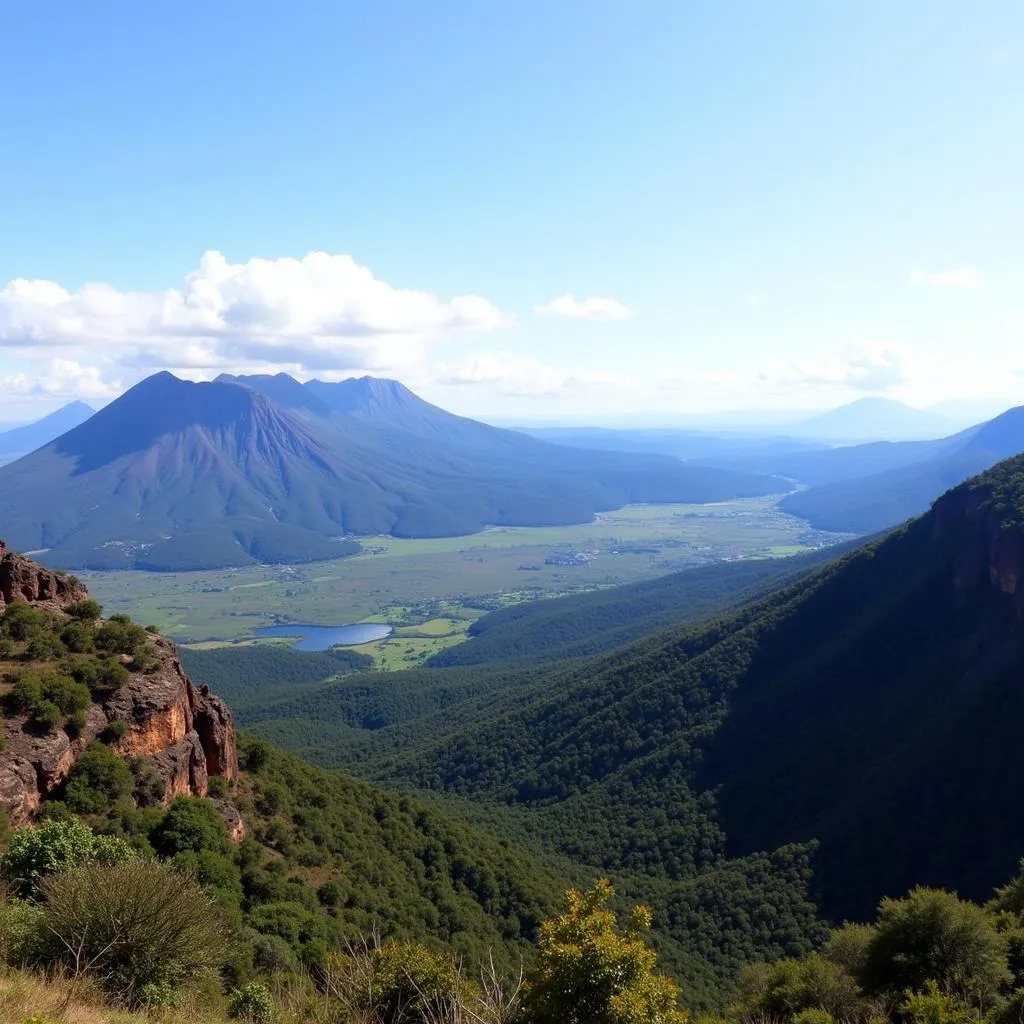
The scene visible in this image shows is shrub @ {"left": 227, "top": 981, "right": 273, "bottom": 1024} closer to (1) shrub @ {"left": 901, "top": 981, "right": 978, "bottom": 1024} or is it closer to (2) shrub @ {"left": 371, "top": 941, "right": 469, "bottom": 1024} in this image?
(2) shrub @ {"left": 371, "top": 941, "right": 469, "bottom": 1024}

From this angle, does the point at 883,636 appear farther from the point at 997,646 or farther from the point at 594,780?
the point at 594,780

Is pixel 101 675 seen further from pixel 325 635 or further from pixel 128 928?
pixel 325 635

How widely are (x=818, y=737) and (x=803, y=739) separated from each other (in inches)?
54.3

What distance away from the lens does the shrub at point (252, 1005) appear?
15.5 meters

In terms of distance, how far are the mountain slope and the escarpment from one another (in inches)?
1464

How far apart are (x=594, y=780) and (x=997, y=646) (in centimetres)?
3639

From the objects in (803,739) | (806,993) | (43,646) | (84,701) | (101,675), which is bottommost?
(803,739)

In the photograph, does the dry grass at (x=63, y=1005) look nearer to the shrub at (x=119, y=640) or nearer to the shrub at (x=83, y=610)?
the shrub at (x=119, y=640)

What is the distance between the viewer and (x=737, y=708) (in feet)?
230

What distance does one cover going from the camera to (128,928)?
49.4 feet

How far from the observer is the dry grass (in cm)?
1183

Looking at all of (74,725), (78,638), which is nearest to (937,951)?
(74,725)

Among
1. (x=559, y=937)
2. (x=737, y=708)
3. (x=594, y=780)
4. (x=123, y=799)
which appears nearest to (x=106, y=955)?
(x=559, y=937)

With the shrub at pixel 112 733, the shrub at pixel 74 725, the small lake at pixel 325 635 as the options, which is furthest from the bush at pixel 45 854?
the small lake at pixel 325 635
